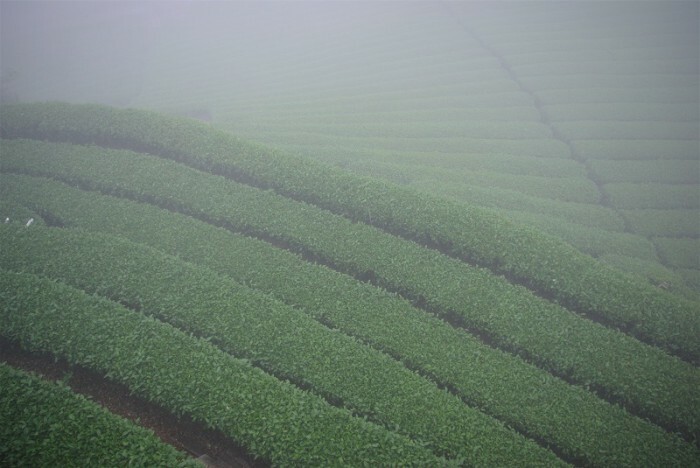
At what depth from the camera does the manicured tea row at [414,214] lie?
525 inches

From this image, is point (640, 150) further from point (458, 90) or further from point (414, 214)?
point (414, 214)

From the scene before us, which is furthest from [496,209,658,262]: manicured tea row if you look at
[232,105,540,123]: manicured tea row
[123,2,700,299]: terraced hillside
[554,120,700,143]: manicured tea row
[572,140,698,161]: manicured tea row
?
[232,105,540,123]: manicured tea row

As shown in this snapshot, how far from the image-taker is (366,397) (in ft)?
33.2

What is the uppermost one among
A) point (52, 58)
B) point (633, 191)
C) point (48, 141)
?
point (52, 58)

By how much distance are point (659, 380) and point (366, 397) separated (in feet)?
26.5

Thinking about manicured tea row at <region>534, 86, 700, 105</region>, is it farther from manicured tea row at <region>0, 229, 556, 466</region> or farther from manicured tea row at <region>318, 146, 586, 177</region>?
manicured tea row at <region>0, 229, 556, 466</region>

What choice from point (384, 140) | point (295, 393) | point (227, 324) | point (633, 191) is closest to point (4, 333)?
point (227, 324)

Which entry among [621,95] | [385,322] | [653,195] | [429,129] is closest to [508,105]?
[429,129]

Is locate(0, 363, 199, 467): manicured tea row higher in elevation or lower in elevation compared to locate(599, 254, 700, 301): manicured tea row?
higher

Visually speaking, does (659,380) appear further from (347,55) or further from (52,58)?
(52,58)

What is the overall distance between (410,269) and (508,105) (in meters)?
25.9

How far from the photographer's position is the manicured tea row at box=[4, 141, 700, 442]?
11.4 meters

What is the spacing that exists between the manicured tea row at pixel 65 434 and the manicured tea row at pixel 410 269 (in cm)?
804

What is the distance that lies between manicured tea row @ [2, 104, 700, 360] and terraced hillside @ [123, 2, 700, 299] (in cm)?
421
